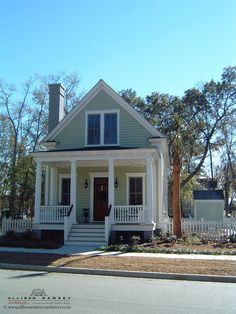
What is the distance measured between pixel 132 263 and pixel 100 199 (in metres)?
10.4

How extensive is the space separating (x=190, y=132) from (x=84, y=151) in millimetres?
22979

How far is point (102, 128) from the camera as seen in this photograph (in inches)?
915

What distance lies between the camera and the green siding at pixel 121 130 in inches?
893

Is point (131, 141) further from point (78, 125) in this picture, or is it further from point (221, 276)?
point (221, 276)

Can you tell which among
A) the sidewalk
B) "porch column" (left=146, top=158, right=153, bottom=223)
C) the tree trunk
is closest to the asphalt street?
the sidewalk

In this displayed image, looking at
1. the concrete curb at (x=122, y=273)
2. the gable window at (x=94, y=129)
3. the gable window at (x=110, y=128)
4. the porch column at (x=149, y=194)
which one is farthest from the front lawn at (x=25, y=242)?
the gable window at (x=110, y=128)

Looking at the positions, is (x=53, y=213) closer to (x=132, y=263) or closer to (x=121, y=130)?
(x=121, y=130)

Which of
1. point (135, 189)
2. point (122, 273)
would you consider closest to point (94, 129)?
point (135, 189)

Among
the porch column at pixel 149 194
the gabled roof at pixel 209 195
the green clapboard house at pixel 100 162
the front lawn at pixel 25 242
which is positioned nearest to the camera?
the front lawn at pixel 25 242

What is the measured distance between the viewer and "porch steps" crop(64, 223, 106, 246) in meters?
19.2

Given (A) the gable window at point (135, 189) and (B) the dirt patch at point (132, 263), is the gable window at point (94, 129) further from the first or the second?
(B) the dirt patch at point (132, 263)

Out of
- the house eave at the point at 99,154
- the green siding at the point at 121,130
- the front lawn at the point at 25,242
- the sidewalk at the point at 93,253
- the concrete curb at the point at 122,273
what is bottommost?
the concrete curb at the point at 122,273

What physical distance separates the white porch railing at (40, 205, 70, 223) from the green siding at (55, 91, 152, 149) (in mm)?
3914

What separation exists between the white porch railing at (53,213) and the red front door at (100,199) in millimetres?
2624
